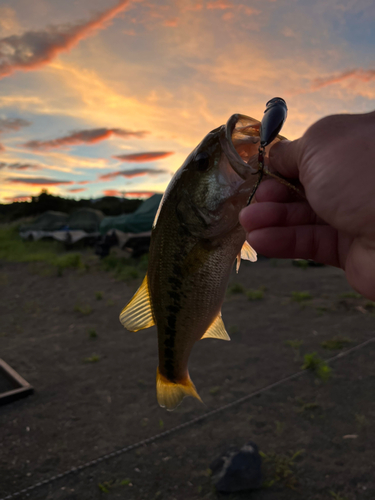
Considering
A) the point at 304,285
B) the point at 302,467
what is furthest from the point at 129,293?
the point at 302,467

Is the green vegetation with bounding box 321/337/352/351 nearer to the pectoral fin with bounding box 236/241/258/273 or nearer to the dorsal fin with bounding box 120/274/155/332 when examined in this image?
the pectoral fin with bounding box 236/241/258/273

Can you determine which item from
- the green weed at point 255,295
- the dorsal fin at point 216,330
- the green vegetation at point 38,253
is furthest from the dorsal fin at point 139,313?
the green vegetation at point 38,253

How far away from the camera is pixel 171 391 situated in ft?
8.25

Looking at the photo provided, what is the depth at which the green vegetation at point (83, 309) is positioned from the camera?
10727 mm

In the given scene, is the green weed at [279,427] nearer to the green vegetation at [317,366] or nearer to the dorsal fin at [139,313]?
the green vegetation at [317,366]

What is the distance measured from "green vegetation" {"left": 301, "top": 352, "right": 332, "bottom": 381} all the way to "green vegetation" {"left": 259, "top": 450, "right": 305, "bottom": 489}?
73.8 inches

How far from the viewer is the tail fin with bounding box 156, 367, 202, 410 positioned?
2461 mm

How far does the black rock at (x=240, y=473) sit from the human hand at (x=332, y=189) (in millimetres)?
3045

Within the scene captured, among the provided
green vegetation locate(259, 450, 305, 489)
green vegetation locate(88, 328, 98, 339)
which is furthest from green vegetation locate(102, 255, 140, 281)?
green vegetation locate(259, 450, 305, 489)

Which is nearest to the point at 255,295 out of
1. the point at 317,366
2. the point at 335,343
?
the point at 335,343

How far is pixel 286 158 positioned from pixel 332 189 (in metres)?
0.30

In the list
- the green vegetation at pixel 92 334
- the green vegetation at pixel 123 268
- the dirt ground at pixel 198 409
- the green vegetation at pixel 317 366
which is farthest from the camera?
the green vegetation at pixel 123 268

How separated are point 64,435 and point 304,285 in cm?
887

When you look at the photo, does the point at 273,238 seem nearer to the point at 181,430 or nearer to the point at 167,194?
the point at 167,194
